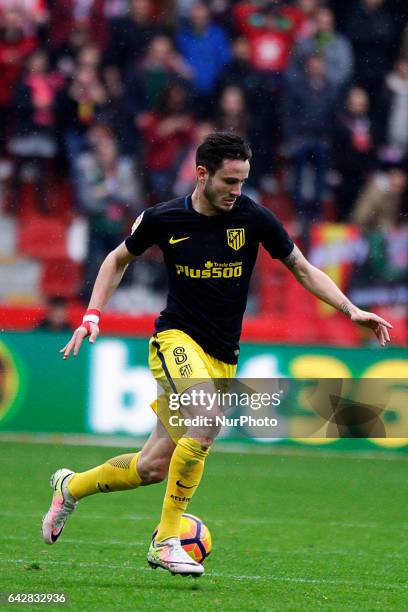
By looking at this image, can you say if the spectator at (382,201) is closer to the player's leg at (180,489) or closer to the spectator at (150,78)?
the spectator at (150,78)

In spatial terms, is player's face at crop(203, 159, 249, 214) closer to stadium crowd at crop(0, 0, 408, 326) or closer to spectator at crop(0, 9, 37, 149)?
stadium crowd at crop(0, 0, 408, 326)

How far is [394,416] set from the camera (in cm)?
1188

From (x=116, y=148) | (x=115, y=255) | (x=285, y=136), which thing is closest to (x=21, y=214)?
(x=116, y=148)

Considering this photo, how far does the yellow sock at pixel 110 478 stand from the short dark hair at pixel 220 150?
1.51 m

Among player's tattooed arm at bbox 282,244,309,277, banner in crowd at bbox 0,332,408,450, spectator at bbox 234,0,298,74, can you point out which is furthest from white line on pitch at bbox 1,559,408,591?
spectator at bbox 234,0,298,74

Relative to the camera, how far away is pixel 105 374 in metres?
12.6

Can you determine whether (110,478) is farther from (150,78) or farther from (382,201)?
(150,78)

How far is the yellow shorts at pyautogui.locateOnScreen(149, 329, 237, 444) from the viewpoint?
19.4 ft

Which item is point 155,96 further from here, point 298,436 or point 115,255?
point 115,255

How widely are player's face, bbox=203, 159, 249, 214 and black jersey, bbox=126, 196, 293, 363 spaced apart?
0.13 metres

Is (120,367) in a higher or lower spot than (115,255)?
lower

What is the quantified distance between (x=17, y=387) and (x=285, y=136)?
420cm

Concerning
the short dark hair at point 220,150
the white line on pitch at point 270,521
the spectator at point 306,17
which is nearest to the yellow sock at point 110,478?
the short dark hair at point 220,150

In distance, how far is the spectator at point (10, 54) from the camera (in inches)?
564
